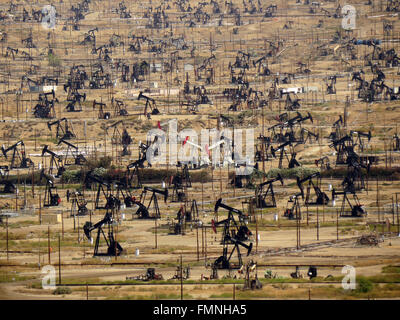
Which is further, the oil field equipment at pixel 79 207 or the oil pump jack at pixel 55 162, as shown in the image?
the oil pump jack at pixel 55 162

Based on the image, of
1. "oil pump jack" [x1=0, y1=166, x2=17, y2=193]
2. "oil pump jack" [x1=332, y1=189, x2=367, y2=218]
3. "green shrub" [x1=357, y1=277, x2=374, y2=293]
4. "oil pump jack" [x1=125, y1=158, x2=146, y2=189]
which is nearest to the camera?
"green shrub" [x1=357, y1=277, x2=374, y2=293]

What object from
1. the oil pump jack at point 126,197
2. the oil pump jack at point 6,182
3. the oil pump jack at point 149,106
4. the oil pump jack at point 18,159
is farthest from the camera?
the oil pump jack at point 149,106

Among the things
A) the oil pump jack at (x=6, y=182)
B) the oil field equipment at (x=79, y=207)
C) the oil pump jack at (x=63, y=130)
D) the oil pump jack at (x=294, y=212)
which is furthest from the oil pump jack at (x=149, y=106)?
the oil pump jack at (x=294, y=212)

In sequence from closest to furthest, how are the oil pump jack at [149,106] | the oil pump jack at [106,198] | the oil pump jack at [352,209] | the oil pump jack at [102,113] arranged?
the oil pump jack at [106,198], the oil pump jack at [352,209], the oil pump jack at [149,106], the oil pump jack at [102,113]

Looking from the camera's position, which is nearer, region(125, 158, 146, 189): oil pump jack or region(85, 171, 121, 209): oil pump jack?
region(85, 171, 121, 209): oil pump jack

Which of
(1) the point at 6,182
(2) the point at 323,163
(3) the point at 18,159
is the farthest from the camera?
(3) the point at 18,159

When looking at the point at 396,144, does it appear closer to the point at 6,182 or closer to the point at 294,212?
the point at 294,212

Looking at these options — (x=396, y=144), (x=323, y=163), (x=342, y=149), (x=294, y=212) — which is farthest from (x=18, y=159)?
(x=294, y=212)

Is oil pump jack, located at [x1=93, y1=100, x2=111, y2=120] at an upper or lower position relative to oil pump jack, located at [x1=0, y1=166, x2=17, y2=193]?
upper

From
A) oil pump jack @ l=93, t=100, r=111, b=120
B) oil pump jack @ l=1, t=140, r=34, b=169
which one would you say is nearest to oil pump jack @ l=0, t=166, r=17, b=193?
oil pump jack @ l=1, t=140, r=34, b=169

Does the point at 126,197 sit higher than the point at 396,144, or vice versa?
the point at 396,144

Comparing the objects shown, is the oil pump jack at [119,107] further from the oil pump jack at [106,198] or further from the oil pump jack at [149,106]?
the oil pump jack at [106,198]

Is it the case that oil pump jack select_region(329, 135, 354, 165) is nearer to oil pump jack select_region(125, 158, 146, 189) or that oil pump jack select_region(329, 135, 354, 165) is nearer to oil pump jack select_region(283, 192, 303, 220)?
oil pump jack select_region(125, 158, 146, 189)
